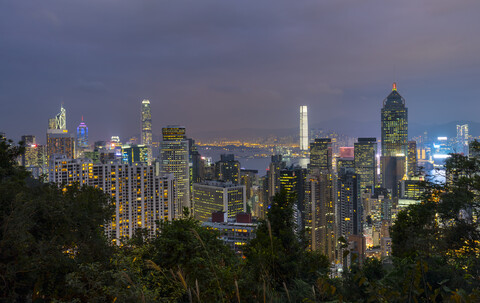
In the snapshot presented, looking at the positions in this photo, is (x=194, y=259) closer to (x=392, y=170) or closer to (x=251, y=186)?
(x=251, y=186)

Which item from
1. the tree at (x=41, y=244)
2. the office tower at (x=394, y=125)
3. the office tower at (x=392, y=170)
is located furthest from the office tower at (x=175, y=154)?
the tree at (x=41, y=244)

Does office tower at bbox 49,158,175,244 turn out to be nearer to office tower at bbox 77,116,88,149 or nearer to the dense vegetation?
the dense vegetation

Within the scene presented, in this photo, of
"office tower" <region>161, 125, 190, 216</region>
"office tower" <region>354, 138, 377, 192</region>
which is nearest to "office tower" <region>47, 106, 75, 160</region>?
"office tower" <region>161, 125, 190, 216</region>

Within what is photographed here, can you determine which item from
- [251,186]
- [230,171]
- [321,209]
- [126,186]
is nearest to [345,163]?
[251,186]

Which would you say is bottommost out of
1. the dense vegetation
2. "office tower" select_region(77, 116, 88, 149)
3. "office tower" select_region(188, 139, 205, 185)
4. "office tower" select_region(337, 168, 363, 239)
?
"office tower" select_region(337, 168, 363, 239)

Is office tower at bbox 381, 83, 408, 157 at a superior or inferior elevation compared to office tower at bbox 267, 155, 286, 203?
superior

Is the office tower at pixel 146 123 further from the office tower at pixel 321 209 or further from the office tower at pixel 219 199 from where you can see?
the office tower at pixel 321 209
